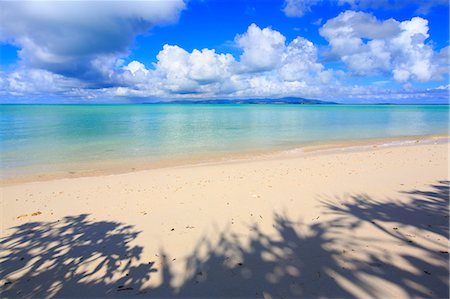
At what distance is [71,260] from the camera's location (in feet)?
18.2

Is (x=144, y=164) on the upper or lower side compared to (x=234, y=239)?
lower

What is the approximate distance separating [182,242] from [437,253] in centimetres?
492

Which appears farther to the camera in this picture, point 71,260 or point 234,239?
point 234,239

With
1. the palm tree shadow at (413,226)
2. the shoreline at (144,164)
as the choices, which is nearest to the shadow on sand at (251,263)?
the palm tree shadow at (413,226)

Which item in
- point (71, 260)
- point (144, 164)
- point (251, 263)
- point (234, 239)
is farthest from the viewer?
point (144, 164)

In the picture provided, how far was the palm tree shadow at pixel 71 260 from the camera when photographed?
15.4 ft

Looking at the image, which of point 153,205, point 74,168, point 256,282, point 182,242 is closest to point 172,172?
point 153,205

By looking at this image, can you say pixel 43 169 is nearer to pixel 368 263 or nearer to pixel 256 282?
pixel 256 282

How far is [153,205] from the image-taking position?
28.5 feet

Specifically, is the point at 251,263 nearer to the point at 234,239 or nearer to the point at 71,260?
the point at 234,239

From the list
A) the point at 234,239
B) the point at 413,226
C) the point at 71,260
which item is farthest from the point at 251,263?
the point at 413,226

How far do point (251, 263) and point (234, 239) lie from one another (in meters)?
1.03

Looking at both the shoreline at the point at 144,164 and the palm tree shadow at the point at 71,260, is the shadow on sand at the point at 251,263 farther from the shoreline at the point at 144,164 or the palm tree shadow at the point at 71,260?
the shoreline at the point at 144,164

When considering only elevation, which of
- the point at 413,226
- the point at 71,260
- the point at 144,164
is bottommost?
the point at 144,164
